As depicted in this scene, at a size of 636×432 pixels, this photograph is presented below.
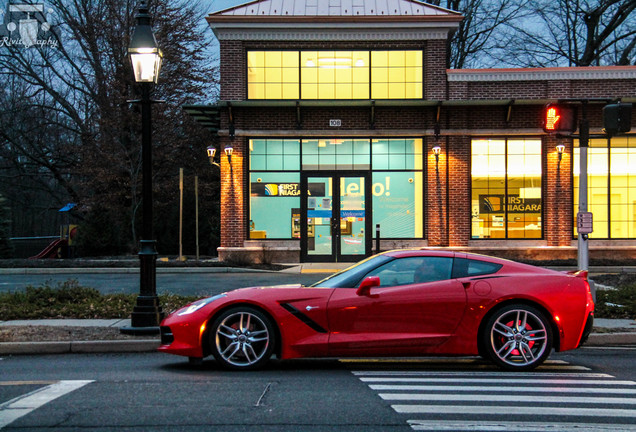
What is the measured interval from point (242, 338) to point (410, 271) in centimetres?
186

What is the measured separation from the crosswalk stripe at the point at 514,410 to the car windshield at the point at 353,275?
1817mm

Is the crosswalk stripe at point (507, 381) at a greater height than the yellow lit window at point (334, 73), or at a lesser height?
lesser

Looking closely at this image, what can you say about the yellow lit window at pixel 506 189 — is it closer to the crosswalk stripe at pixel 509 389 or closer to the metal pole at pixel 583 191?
the metal pole at pixel 583 191

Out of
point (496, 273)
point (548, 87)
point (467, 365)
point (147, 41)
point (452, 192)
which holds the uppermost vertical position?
point (548, 87)

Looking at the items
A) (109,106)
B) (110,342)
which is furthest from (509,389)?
(109,106)

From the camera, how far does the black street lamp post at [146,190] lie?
9.28 metres

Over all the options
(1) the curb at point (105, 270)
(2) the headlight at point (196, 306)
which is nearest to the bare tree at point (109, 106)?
(1) the curb at point (105, 270)

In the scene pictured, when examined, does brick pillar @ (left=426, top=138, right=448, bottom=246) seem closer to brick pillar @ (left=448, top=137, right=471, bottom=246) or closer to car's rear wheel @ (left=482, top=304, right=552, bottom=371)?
brick pillar @ (left=448, top=137, right=471, bottom=246)

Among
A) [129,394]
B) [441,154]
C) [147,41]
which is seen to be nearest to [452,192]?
[441,154]

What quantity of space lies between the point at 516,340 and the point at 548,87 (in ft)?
55.5

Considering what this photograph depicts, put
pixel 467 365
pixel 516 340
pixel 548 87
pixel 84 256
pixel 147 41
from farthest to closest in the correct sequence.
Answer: pixel 84 256 → pixel 548 87 → pixel 147 41 → pixel 467 365 → pixel 516 340

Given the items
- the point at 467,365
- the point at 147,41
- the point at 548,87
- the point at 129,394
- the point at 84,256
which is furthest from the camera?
the point at 84,256

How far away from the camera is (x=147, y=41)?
972cm

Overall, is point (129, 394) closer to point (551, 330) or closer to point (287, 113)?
point (551, 330)
